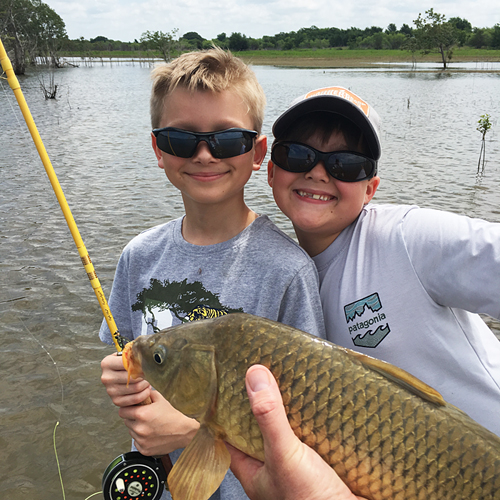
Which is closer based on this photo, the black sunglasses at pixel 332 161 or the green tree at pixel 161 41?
the black sunglasses at pixel 332 161

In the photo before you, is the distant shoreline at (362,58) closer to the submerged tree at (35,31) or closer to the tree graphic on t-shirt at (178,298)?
the submerged tree at (35,31)

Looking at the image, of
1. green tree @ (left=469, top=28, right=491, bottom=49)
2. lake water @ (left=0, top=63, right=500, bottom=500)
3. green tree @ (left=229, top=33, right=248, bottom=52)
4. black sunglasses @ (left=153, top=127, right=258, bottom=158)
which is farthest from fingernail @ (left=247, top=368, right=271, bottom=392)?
green tree @ (left=229, top=33, right=248, bottom=52)

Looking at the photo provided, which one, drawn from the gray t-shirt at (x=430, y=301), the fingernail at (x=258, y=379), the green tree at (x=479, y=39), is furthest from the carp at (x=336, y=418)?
the green tree at (x=479, y=39)

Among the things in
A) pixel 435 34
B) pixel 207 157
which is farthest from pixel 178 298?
pixel 435 34

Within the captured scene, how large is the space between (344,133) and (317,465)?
4.84 feet

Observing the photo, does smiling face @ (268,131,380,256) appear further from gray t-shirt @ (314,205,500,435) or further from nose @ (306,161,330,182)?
gray t-shirt @ (314,205,500,435)

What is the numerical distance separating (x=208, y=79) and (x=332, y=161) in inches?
28.1

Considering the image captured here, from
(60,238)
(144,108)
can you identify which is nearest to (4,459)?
(60,238)

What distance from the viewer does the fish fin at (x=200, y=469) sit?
1.45 meters

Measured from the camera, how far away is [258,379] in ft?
4.33

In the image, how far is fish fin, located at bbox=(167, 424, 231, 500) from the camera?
145cm

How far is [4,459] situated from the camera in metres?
3.68

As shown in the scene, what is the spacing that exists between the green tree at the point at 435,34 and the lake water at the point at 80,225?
159ft

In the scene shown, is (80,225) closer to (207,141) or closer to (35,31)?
(207,141)
